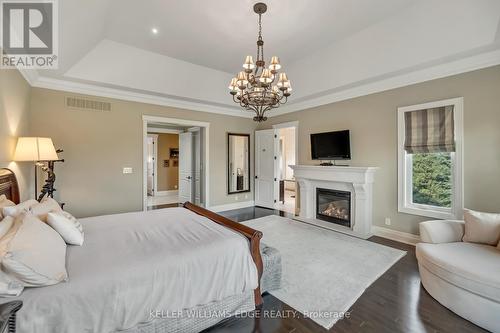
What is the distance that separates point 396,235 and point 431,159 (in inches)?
56.2

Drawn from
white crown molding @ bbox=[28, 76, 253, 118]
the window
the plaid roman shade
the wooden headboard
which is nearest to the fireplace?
the window

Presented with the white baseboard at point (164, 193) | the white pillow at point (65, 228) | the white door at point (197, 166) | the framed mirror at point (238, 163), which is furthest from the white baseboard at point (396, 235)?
the white baseboard at point (164, 193)

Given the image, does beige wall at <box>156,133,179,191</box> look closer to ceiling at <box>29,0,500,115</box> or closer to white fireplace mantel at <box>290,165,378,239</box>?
ceiling at <box>29,0,500,115</box>

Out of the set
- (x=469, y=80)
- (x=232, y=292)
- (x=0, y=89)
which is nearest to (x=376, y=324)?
(x=232, y=292)

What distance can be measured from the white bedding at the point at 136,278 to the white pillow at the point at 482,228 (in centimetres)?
249

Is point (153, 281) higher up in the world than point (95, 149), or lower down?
lower down

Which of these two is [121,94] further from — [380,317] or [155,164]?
[380,317]

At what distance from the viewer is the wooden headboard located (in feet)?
7.87

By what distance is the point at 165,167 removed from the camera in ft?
30.5

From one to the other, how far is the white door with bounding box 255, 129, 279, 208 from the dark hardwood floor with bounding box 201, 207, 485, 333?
4.06 m

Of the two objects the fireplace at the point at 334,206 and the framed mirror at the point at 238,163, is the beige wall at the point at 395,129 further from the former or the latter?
the framed mirror at the point at 238,163

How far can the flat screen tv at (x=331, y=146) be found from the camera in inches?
185

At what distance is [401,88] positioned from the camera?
13.1ft

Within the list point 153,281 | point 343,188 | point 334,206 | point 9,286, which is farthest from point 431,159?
point 9,286
